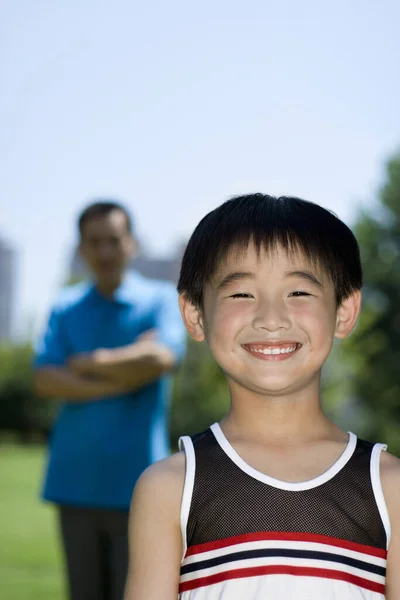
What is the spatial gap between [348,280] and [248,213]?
0.78 feet

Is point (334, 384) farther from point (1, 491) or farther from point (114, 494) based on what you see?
point (114, 494)

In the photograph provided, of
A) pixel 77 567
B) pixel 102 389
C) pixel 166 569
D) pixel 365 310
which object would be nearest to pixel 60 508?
pixel 77 567

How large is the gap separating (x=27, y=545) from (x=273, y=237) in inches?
279

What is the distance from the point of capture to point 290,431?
166cm

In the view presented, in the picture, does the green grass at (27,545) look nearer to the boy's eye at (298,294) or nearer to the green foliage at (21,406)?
the boy's eye at (298,294)

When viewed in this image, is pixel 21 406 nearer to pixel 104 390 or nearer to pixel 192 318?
pixel 104 390

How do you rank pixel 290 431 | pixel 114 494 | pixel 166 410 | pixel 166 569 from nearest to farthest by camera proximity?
1. pixel 166 569
2. pixel 290 431
3. pixel 114 494
4. pixel 166 410

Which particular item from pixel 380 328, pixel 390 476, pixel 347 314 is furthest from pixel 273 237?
pixel 380 328

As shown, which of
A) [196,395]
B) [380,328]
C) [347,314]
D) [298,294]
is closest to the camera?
[298,294]

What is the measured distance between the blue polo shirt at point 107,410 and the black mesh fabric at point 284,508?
1.58 metres

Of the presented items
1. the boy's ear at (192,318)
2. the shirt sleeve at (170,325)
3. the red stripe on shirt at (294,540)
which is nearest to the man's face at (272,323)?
the boy's ear at (192,318)

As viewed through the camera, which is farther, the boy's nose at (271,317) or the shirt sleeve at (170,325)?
the shirt sleeve at (170,325)

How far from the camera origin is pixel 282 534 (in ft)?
4.98

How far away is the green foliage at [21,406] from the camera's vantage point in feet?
81.5
